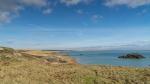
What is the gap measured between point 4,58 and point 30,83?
19.4 meters

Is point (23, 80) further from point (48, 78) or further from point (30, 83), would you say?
point (48, 78)

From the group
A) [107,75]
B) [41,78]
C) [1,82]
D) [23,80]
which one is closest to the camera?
[1,82]

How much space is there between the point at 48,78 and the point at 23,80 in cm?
214

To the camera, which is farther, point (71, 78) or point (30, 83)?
point (71, 78)

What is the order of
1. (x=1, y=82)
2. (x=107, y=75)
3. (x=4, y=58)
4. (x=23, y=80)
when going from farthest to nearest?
1. (x=4, y=58)
2. (x=107, y=75)
3. (x=23, y=80)
4. (x=1, y=82)

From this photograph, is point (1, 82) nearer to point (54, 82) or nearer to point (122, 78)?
point (54, 82)

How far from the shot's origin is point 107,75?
59.5ft

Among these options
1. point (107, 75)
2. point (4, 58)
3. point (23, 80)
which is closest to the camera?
point (23, 80)

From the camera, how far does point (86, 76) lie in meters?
17.6

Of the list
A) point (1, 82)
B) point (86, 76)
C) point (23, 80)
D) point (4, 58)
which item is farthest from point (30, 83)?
point (4, 58)

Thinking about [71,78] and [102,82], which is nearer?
[102,82]

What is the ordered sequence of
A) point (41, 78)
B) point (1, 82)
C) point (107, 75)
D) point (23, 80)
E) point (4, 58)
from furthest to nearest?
point (4, 58)
point (107, 75)
point (41, 78)
point (23, 80)
point (1, 82)

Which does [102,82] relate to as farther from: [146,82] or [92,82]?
[146,82]

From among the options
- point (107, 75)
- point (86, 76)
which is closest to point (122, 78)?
point (107, 75)
